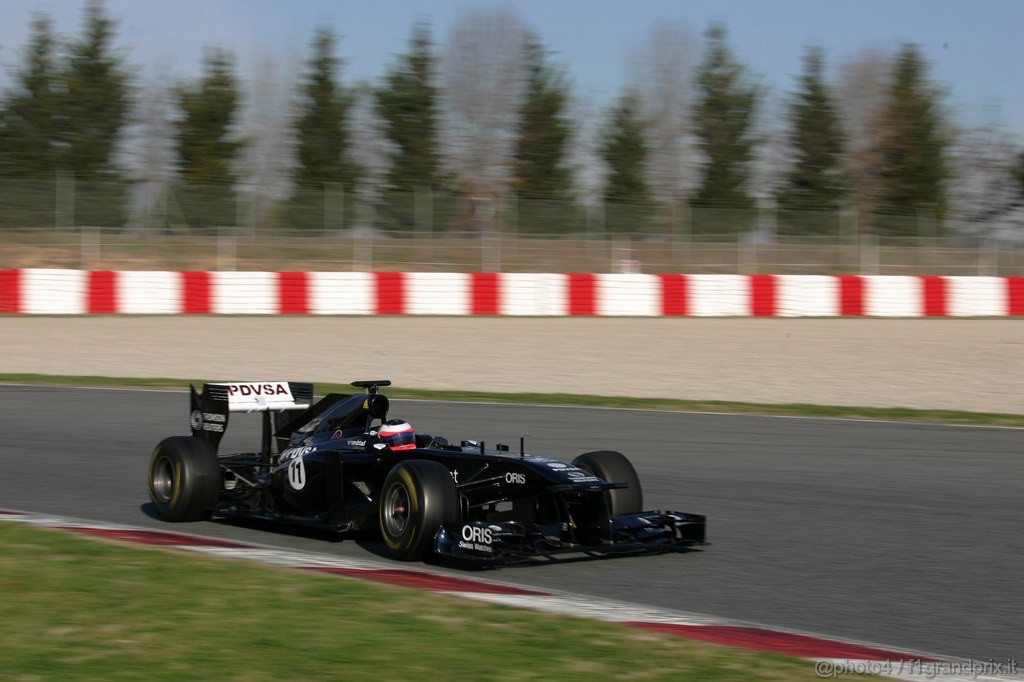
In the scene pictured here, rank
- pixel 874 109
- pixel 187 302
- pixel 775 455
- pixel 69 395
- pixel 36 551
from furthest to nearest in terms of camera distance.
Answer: pixel 874 109
pixel 187 302
pixel 69 395
pixel 775 455
pixel 36 551

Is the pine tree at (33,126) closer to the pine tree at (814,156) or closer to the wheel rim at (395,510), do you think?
the pine tree at (814,156)

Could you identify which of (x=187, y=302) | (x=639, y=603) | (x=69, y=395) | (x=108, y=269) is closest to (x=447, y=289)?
(x=187, y=302)

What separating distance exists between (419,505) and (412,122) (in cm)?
3791

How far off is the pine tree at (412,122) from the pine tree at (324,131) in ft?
4.45

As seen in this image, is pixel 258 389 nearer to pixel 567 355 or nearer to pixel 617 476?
pixel 617 476

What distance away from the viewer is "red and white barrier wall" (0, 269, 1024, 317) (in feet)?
81.3

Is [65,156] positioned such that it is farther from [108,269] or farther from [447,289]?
[447,289]

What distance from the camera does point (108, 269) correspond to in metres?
28.0

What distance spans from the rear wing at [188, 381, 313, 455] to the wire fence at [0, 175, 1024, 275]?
2115 cm

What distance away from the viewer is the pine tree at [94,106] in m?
39.3

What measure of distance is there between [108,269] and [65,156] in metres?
12.6

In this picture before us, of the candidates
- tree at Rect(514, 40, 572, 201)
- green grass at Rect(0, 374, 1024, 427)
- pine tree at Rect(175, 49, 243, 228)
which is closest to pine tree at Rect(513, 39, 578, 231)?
tree at Rect(514, 40, 572, 201)

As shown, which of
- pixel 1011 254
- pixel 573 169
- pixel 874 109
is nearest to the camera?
pixel 1011 254

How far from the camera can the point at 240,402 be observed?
7.73 meters
